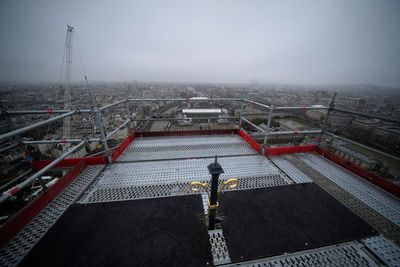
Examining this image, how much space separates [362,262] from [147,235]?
209cm

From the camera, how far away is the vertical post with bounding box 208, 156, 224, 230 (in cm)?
140

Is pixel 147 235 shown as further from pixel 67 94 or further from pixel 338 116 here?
pixel 67 94

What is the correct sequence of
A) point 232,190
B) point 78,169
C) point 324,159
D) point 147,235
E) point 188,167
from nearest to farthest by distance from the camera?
1. point 147,235
2. point 232,190
3. point 78,169
4. point 188,167
5. point 324,159

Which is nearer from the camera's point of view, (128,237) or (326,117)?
(128,237)

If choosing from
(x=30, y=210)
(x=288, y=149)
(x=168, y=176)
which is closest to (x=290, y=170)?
(x=288, y=149)

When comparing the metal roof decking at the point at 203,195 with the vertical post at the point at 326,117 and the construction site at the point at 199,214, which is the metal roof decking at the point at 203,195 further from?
the vertical post at the point at 326,117

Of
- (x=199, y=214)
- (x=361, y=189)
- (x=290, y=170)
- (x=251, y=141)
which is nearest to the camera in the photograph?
(x=199, y=214)

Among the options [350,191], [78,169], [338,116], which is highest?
[338,116]

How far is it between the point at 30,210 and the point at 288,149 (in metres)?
4.29

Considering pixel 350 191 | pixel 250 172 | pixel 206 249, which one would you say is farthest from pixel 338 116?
pixel 206 249

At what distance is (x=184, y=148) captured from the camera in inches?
143

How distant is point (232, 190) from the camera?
222 cm

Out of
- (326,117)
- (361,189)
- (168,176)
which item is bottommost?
(361,189)

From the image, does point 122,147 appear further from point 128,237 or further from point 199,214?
point 199,214
